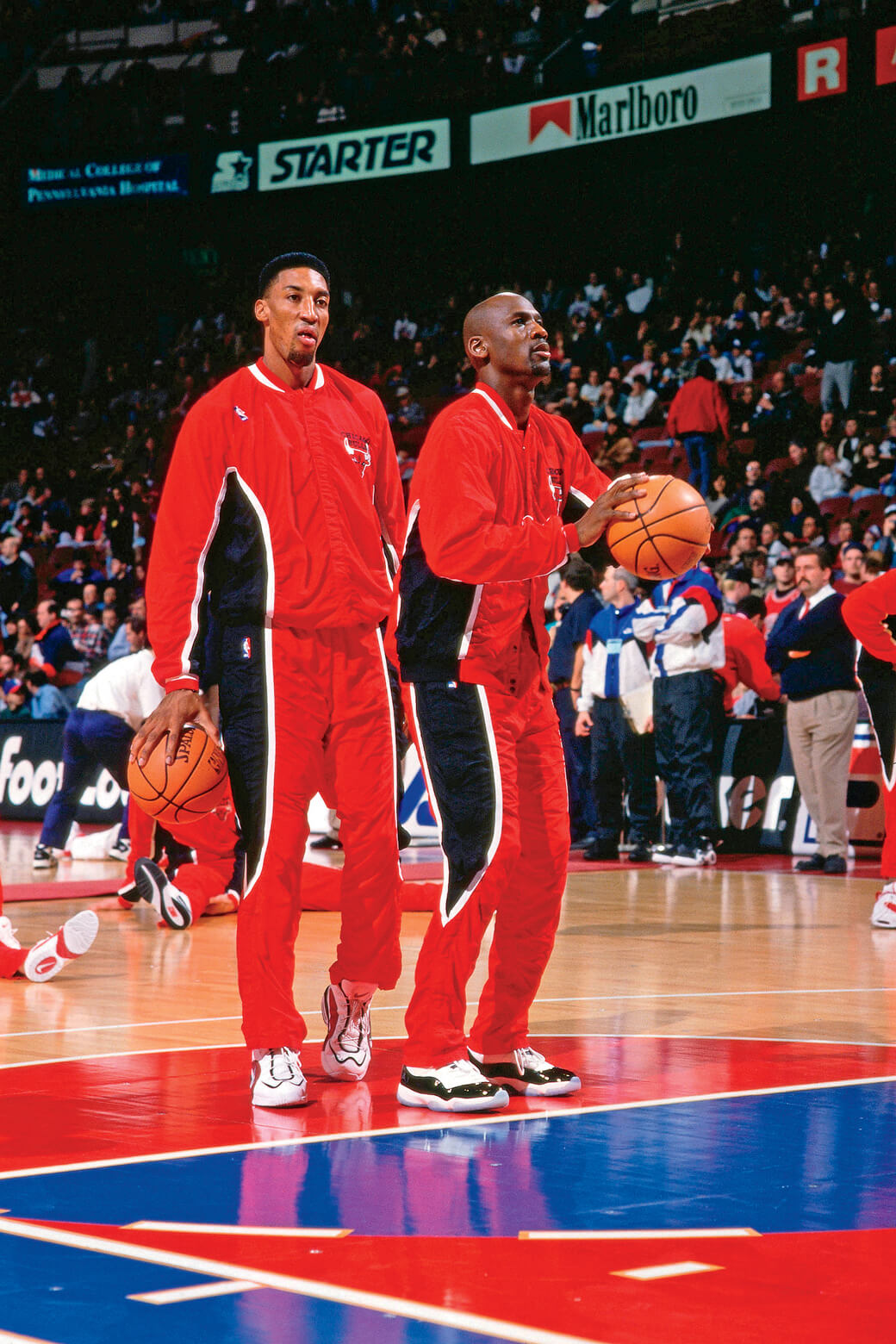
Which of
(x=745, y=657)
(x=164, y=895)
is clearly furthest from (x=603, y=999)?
(x=745, y=657)

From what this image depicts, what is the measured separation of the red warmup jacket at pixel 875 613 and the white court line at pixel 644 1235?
546 centimetres

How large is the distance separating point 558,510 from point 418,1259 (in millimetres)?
2548

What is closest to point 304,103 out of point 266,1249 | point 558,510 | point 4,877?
point 4,877

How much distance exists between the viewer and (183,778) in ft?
16.1

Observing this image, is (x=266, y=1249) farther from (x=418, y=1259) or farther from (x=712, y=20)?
(x=712, y=20)

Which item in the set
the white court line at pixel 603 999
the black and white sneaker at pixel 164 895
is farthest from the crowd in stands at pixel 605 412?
the white court line at pixel 603 999

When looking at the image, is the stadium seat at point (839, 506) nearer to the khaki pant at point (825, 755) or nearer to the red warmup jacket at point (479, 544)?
the khaki pant at point (825, 755)

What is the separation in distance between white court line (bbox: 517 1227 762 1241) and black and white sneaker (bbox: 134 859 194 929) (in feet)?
19.3

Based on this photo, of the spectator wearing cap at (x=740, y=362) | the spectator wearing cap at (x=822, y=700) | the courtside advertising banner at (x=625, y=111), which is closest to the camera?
the spectator wearing cap at (x=822, y=700)

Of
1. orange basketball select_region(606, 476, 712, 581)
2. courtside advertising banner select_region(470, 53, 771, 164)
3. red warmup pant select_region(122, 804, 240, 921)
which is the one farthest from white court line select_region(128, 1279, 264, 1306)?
courtside advertising banner select_region(470, 53, 771, 164)

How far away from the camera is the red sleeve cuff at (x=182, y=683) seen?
492cm

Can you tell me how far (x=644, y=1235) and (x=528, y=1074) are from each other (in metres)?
1.59

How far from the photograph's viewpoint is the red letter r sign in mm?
20656

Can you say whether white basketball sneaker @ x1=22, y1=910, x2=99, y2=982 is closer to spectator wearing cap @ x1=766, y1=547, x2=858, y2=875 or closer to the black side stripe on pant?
the black side stripe on pant
